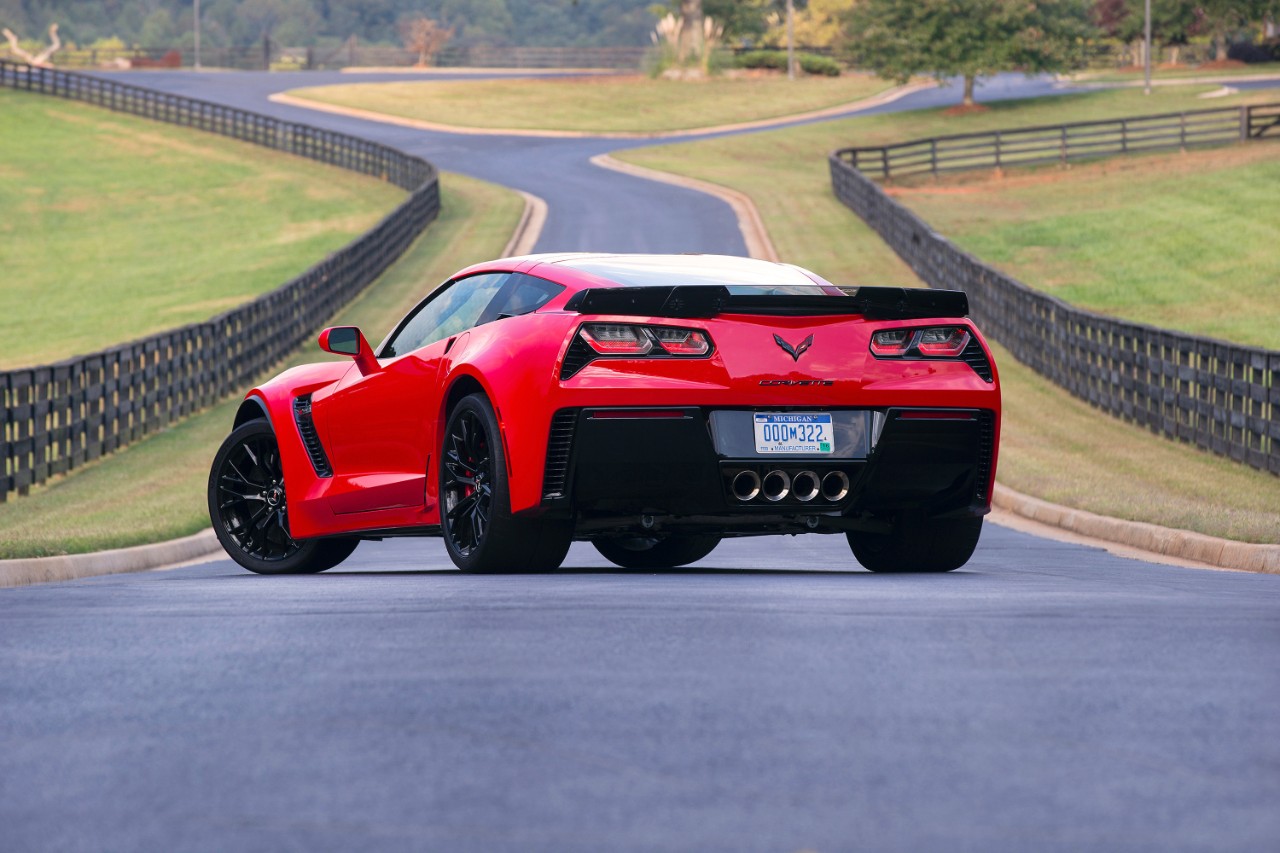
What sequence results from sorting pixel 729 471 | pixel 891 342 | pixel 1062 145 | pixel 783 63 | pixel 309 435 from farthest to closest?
pixel 783 63, pixel 1062 145, pixel 309 435, pixel 891 342, pixel 729 471

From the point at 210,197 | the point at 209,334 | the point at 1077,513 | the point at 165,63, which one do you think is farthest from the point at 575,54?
the point at 1077,513

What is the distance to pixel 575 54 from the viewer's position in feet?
404

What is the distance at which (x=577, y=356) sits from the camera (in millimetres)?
8086

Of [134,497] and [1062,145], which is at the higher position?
[1062,145]

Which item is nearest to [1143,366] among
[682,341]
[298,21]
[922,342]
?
[922,342]

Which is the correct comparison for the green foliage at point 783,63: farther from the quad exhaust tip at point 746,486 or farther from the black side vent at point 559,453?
the black side vent at point 559,453

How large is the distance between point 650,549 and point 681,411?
2.72 m

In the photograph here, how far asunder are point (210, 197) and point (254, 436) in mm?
52358

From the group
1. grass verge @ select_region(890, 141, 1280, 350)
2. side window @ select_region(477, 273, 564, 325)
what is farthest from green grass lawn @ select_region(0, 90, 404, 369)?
side window @ select_region(477, 273, 564, 325)

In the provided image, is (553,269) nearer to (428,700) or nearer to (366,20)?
(428,700)

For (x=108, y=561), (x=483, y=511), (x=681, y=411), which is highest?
(x=681, y=411)

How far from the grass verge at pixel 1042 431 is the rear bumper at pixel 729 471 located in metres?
4.20

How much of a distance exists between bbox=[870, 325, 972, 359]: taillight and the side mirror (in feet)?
8.62

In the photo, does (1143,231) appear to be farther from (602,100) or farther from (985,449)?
(602,100)
